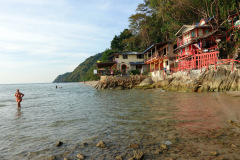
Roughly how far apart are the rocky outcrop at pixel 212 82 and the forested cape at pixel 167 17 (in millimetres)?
10114

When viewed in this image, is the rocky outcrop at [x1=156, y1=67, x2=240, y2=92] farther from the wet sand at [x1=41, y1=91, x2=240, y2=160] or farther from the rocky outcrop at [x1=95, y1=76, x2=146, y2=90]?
the wet sand at [x1=41, y1=91, x2=240, y2=160]

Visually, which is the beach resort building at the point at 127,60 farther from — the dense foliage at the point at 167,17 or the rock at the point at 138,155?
the rock at the point at 138,155

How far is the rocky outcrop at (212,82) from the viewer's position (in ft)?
60.6

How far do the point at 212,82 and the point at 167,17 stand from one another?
23729 millimetres

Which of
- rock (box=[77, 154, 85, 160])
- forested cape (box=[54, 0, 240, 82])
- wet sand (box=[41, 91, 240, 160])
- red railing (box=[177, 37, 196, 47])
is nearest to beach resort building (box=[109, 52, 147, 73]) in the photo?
forested cape (box=[54, 0, 240, 82])

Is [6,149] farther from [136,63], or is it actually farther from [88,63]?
[88,63]

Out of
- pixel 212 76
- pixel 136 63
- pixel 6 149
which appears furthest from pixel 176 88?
pixel 136 63

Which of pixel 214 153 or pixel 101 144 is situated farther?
pixel 101 144

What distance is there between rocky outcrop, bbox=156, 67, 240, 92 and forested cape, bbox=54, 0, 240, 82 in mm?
10114

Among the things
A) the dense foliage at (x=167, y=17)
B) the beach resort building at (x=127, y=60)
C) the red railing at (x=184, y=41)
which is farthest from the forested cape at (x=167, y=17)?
the beach resort building at (x=127, y=60)

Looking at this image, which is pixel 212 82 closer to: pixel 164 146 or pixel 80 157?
pixel 164 146

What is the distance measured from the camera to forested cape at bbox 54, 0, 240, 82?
26.8 metres

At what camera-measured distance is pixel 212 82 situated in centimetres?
2022

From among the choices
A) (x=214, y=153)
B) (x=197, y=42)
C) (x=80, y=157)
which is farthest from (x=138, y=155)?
(x=197, y=42)
